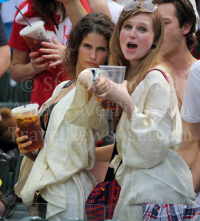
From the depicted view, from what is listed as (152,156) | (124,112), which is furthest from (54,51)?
(152,156)

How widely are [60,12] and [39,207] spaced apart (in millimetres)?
1726

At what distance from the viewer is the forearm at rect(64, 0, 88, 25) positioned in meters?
2.67

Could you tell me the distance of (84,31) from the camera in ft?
8.01

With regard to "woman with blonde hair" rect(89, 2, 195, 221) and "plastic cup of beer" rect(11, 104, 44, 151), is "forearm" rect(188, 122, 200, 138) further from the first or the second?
"plastic cup of beer" rect(11, 104, 44, 151)

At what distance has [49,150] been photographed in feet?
7.09

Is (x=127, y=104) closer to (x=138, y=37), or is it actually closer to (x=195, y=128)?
(x=138, y=37)

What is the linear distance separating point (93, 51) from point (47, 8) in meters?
0.75

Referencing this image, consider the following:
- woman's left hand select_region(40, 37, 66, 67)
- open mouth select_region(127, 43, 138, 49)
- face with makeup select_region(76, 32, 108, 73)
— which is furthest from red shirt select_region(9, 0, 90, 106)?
open mouth select_region(127, 43, 138, 49)

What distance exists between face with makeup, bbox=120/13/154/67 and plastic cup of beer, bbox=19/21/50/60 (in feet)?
2.56

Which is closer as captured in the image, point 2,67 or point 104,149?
point 104,149

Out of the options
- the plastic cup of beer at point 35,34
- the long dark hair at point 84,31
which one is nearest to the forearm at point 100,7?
the long dark hair at point 84,31

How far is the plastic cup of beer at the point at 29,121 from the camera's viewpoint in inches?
82.7

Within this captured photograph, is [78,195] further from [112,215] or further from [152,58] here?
[152,58]

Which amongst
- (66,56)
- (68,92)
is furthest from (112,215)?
(66,56)
